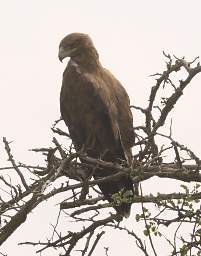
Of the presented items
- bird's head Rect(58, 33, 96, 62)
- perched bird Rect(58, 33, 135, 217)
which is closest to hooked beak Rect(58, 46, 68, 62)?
bird's head Rect(58, 33, 96, 62)

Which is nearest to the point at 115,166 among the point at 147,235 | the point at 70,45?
the point at 147,235

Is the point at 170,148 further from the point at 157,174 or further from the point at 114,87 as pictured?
the point at 114,87

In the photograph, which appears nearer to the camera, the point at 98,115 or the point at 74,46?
the point at 98,115

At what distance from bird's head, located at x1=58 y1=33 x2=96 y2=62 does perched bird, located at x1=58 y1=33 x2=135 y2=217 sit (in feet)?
0.54

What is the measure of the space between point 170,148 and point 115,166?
0.62 meters

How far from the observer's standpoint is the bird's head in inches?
311

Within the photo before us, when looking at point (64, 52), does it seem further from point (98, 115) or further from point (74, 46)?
point (98, 115)

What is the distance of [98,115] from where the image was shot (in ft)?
24.6

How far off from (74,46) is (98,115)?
908 mm

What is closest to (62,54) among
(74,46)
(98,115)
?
(74,46)

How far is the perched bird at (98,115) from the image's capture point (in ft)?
24.4

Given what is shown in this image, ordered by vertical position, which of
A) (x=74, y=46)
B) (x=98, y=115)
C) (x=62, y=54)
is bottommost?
(x=98, y=115)

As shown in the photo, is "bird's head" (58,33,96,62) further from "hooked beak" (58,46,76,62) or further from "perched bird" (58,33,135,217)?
"perched bird" (58,33,135,217)

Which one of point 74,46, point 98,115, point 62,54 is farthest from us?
point 74,46
